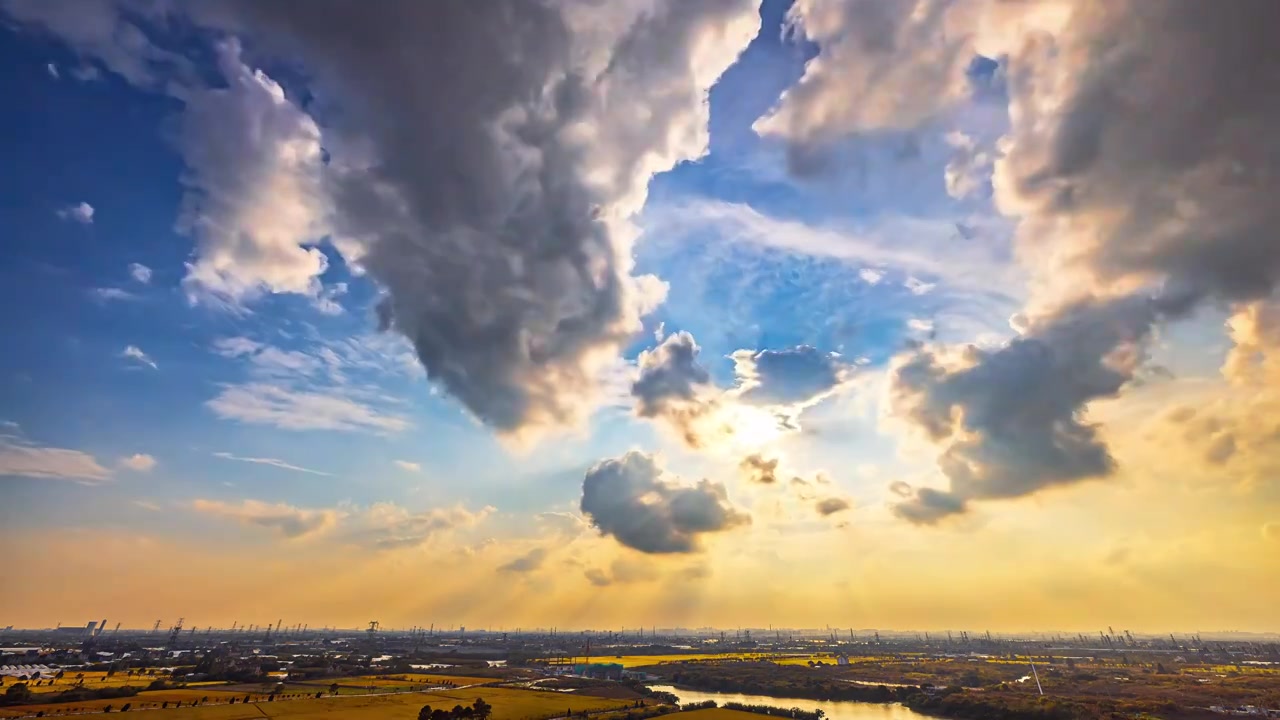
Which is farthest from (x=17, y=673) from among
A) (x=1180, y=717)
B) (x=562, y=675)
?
(x=1180, y=717)

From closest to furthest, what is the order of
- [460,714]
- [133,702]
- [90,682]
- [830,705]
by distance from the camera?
[460,714] → [133,702] → [90,682] → [830,705]

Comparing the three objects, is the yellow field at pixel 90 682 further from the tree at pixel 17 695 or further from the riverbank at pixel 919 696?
the riverbank at pixel 919 696

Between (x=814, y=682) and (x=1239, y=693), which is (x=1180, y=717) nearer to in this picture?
(x=1239, y=693)

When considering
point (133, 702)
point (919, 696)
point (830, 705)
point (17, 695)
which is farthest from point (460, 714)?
point (919, 696)

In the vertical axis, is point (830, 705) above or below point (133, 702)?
below

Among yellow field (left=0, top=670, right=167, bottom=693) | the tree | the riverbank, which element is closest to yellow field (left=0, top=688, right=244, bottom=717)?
the tree

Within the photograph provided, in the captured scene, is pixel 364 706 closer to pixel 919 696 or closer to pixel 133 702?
pixel 133 702

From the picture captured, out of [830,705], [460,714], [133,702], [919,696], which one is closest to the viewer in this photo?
[460,714]

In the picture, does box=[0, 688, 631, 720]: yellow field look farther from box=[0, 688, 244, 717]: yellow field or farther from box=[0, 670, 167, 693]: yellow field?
box=[0, 670, 167, 693]: yellow field
